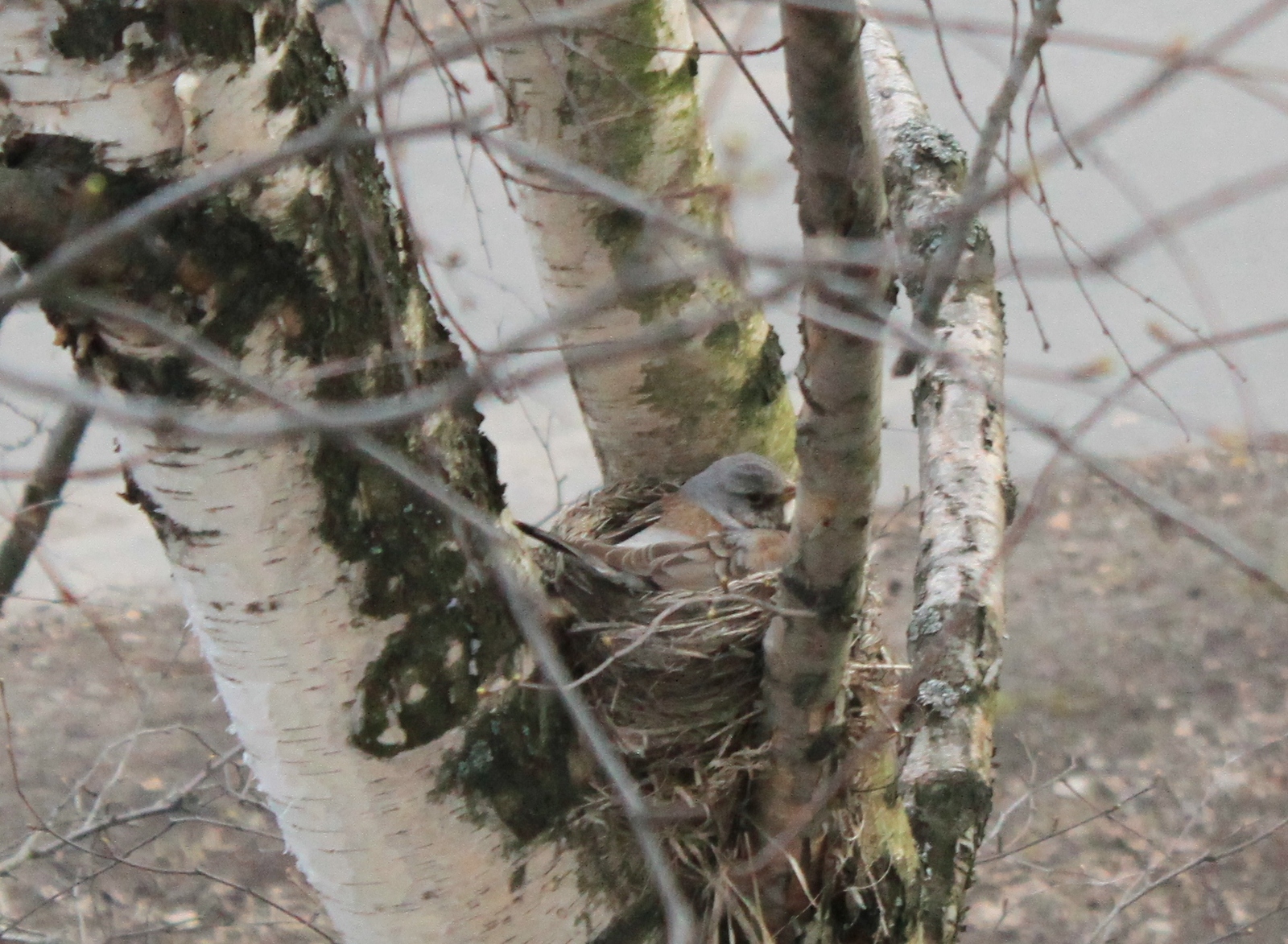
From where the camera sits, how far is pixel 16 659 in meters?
4.71

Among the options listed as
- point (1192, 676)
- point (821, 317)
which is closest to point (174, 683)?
point (1192, 676)

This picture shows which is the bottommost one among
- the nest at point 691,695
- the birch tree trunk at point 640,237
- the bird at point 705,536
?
the nest at point 691,695

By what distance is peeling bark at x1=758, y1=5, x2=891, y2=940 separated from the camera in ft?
2.65

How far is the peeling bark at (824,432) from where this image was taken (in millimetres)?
808

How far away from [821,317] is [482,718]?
682 mm

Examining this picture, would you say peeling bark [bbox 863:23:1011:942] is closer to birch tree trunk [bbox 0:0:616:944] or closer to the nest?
the nest

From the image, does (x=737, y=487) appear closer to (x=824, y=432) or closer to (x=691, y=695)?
(x=691, y=695)

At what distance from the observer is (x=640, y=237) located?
6.04 ft

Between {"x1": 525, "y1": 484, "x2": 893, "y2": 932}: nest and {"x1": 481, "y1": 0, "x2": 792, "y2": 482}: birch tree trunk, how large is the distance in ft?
1.18

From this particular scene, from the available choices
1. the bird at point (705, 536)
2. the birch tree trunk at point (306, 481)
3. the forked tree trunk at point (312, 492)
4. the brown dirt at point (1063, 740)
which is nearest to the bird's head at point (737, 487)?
the bird at point (705, 536)

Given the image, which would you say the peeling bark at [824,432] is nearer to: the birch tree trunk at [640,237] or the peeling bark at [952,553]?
the peeling bark at [952,553]

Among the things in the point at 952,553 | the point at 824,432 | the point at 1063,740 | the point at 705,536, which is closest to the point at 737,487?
the point at 705,536

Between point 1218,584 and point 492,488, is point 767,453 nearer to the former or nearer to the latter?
point 492,488

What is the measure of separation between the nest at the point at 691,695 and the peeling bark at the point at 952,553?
10cm
